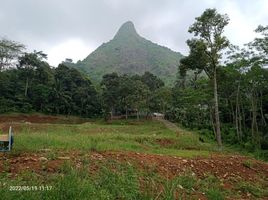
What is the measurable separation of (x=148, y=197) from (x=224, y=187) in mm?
4350

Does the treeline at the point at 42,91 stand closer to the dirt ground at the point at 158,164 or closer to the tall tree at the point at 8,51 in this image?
the tall tree at the point at 8,51

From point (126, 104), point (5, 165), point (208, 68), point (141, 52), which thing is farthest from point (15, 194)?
point (141, 52)

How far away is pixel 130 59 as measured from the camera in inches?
4567

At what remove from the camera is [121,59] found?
115500mm

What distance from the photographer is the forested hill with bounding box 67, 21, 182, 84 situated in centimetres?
10050

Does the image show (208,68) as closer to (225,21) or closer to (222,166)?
(225,21)

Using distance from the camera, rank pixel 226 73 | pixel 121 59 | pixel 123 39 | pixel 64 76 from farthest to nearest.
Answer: pixel 123 39, pixel 121 59, pixel 64 76, pixel 226 73

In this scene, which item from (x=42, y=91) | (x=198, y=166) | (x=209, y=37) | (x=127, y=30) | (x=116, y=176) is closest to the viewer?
(x=116, y=176)

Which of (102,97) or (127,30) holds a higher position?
(127,30)

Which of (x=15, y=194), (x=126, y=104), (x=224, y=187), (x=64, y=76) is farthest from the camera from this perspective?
(x=64, y=76)

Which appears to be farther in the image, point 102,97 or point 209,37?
point 102,97

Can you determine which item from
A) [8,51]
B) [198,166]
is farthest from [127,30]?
[198,166]

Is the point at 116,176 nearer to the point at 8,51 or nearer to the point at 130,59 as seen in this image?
the point at 8,51

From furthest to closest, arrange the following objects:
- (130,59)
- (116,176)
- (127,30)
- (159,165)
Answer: (127,30)
(130,59)
(159,165)
(116,176)
